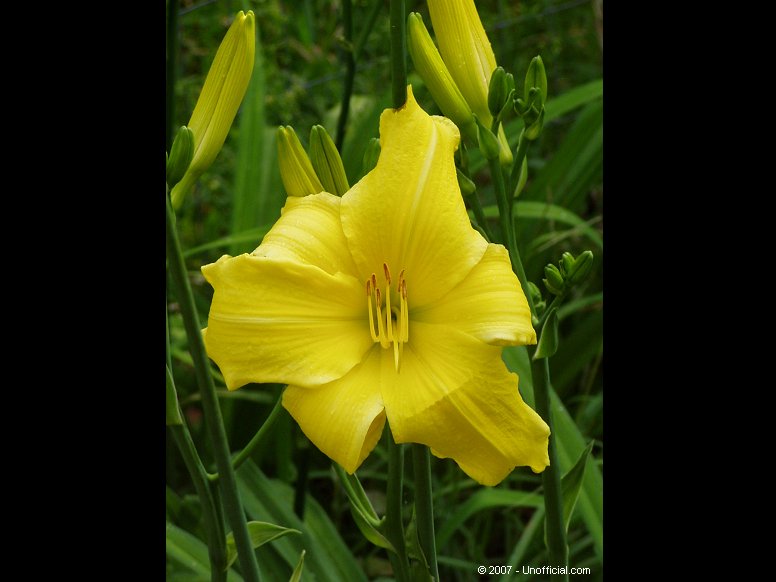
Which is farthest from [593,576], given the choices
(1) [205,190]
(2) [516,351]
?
(1) [205,190]

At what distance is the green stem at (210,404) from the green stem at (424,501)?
0.10 metres

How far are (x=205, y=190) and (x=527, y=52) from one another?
49 centimetres

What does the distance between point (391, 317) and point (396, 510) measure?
0.36ft

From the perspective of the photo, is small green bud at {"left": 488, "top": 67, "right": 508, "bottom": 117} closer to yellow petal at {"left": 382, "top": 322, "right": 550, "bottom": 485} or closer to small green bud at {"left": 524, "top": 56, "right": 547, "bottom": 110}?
small green bud at {"left": 524, "top": 56, "right": 547, "bottom": 110}

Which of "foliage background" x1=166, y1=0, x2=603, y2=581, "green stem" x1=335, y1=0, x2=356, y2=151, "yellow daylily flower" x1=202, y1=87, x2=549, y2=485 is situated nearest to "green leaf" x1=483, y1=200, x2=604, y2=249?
"foliage background" x1=166, y1=0, x2=603, y2=581

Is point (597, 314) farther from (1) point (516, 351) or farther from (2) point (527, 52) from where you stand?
(2) point (527, 52)

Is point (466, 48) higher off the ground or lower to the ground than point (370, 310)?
higher

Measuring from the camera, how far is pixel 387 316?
45 cm

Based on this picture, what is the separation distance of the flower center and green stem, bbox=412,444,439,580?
2.4 inches

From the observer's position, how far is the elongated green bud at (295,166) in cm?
48

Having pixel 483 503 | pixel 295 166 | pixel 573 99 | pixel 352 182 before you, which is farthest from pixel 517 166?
pixel 573 99

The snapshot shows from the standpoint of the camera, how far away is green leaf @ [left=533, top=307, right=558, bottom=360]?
0.49 metres

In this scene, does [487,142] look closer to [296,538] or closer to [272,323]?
[272,323]

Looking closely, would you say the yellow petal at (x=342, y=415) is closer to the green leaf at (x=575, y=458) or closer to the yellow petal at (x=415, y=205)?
the yellow petal at (x=415, y=205)
